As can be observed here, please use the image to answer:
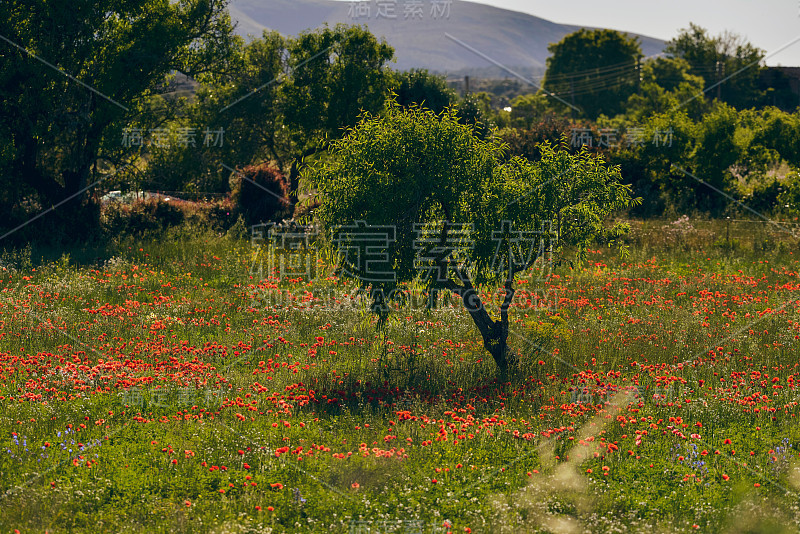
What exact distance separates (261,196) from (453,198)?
58.7ft

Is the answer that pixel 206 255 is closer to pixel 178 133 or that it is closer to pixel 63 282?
pixel 63 282

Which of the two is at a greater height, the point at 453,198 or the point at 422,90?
the point at 422,90

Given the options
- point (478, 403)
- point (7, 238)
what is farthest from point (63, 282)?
point (478, 403)

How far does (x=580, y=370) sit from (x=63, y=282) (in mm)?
11977

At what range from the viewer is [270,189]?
28453mm

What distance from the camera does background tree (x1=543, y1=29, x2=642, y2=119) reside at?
261ft

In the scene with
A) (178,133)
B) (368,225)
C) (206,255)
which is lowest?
(206,255)

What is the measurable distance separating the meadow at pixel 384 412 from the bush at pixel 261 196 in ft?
34.2

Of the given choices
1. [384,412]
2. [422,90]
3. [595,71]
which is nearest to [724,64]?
[595,71]

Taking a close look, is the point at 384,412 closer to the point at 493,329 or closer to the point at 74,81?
the point at 493,329

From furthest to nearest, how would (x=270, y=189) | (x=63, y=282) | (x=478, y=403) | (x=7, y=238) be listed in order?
(x=270, y=189) → (x=7, y=238) → (x=63, y=282) → (x=478, y=403)

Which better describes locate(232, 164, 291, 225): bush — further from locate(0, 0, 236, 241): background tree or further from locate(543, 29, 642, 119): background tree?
locate(543, 29, 642, 119): background tree

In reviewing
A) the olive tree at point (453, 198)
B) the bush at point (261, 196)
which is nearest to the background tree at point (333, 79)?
the bush at point (261, 196)

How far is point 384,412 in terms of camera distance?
10.1m
